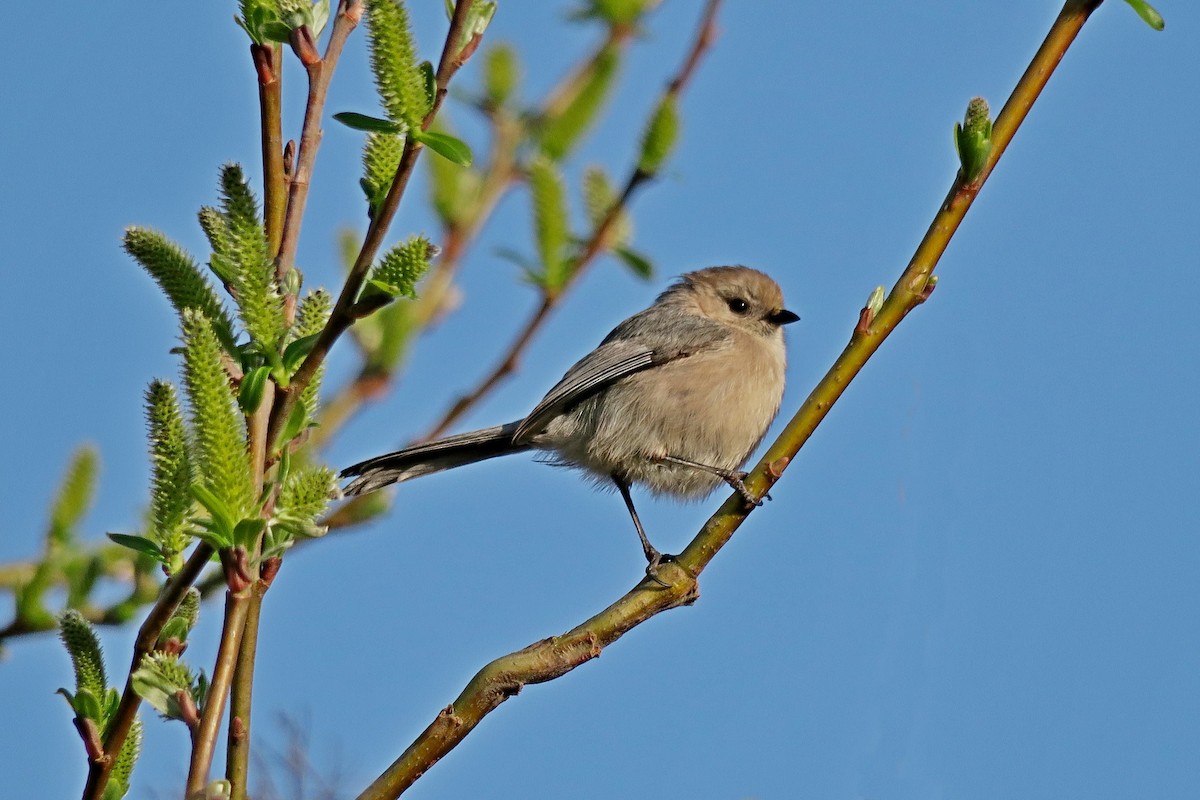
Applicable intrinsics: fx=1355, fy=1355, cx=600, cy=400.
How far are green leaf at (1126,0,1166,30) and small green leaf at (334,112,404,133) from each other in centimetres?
109

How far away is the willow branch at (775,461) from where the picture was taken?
6.61 feet

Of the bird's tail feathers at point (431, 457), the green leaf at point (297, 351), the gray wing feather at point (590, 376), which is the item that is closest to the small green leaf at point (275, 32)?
the green leaf at point (297, 351)

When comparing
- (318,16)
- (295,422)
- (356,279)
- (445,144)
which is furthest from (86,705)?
(318,16)

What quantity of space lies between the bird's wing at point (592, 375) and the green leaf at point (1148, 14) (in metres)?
3.60

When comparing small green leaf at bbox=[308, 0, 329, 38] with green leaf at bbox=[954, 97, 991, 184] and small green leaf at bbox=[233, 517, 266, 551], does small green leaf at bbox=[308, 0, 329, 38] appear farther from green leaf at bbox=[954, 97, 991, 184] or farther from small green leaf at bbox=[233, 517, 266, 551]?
green leaf at bbox=[954, 97, 991, 184]

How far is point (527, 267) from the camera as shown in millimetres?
3217

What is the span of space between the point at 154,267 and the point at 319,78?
372mm

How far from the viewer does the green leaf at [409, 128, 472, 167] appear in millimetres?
1891

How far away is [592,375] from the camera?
5.50 metres

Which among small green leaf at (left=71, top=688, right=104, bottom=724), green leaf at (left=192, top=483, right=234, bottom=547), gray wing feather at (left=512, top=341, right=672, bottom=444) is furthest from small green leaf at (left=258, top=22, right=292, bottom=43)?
gray wing feather at (left=512, top=341, right=672, bottom=444)

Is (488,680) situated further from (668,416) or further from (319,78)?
(668,416)

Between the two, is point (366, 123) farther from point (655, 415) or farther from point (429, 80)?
point (655, 415)

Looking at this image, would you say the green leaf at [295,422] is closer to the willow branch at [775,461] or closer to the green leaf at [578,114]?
the willow branch at [775,461]

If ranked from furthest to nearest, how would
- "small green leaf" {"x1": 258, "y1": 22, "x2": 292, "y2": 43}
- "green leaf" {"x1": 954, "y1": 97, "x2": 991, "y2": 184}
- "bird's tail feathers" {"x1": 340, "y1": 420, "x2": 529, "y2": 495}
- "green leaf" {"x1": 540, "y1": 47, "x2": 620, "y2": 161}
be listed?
"bird's tail feathers" {"x1": 340, "y1": 420, "x2": 529, "y2": 495} < "green leaf" {"x1": 540, "y1": 47, "x2": 620, "y2": 161} < "green leaf" {"x1": 954, "y1": 97, "x2": 991, "y2": 184} < "small green leaf" {"x1": 258, "y1": 22, "x2": 292, "y2": 43}
